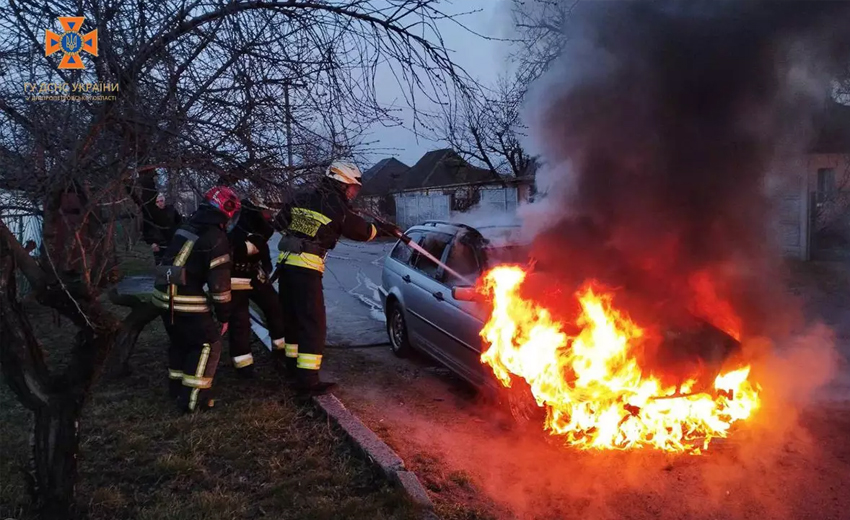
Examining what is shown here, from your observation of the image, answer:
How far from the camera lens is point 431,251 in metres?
6.38

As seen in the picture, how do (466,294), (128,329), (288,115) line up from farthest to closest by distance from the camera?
(466,294) < (128,329) < (288,115)

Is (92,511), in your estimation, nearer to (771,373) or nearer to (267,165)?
(267,165)

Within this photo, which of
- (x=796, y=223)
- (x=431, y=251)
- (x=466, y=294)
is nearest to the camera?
(x=466, y=294)

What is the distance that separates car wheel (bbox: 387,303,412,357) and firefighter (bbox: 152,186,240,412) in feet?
7.68

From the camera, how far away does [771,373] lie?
5.80m

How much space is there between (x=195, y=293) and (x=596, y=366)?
124 inches

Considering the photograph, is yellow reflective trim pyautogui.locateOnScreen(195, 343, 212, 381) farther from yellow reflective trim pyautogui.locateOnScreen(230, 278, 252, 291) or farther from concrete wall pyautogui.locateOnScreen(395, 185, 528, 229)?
concrete wall pyautogui.locateOnScreen(395, 185, 528, 229)

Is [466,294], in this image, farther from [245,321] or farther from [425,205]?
[425,205]

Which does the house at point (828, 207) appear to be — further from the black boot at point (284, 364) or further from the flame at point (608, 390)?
the black boot at point (284, 364)

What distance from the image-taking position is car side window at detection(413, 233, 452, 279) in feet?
20.2

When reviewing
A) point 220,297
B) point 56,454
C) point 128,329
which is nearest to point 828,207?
point 220,297

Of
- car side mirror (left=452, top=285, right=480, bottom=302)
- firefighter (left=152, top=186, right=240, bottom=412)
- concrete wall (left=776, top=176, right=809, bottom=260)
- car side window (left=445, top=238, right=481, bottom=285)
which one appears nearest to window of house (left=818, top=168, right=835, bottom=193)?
concrete wall (left=776, top=176, right=809, bottom=260)

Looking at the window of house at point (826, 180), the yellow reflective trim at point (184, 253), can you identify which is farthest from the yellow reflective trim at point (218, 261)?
the window of house at point (826, 180)

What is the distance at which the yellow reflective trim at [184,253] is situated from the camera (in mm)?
4824
